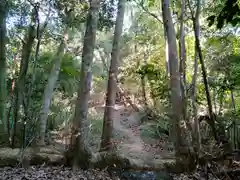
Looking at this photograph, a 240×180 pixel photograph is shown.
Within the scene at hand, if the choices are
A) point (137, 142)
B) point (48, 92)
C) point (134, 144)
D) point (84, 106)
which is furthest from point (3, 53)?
point (137, 142)

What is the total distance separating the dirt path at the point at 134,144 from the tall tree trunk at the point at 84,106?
141 cm

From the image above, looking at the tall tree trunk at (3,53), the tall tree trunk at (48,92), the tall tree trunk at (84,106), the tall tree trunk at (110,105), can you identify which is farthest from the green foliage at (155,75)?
the tall tree trunk at (84,106)

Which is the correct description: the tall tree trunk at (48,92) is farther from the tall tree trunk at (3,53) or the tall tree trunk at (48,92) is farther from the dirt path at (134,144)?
the dirt path at (134,144)

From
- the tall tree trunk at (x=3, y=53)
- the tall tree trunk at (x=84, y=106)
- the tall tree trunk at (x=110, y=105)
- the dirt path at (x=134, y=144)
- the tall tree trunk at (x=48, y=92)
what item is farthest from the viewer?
the tall tree trunk at (x=48, y=92)

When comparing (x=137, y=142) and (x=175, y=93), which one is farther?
(x=137, y=142)

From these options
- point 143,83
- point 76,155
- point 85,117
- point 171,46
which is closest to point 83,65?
point 85,117

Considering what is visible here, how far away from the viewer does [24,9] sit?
8.82 meters

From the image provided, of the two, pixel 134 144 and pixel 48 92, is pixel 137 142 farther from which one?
pixel 48 92

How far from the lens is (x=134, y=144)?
12.0 metres

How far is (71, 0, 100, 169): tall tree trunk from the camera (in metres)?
5.97

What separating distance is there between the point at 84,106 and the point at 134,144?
21.2ft

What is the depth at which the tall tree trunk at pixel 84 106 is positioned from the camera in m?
5.97

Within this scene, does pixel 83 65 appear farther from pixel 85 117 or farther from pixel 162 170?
pixel 162 170

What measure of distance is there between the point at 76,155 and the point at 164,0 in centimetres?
421
